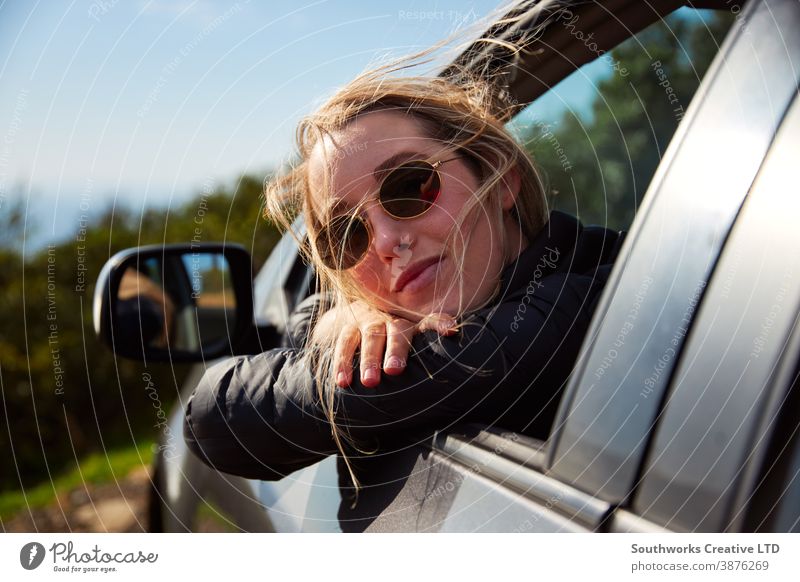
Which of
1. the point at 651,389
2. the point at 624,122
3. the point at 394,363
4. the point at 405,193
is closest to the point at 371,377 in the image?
the point at 394,363

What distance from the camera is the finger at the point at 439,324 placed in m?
1.36

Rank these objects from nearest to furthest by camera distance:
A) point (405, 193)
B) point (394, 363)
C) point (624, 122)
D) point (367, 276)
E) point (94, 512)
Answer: point (394, 363)
point (405, 193)
point (367, 276)
point (624, 122)
point (94, 512)

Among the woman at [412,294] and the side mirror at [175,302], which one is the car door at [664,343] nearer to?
the woman at [412,294]

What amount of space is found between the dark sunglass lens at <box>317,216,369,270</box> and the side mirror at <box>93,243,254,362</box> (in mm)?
737

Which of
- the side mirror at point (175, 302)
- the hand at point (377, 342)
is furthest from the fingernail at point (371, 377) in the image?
the side mirror at point (175, 302)

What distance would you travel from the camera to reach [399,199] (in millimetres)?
1521

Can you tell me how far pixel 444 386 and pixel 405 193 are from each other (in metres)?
0.40

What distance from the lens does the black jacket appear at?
4.38ft

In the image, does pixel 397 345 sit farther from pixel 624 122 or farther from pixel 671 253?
pixel 624 122

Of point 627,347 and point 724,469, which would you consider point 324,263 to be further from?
point 724,469

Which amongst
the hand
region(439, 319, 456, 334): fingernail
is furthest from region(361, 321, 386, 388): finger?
region(439, 319, 456, 334): fingernail

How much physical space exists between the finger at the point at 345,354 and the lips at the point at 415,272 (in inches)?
5.2

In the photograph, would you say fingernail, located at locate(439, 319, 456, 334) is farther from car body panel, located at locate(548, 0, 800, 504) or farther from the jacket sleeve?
car body panel, located at locate(548, 0, 800, 504)
